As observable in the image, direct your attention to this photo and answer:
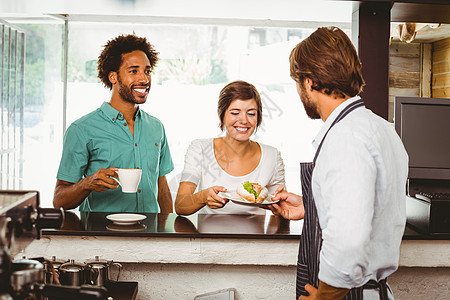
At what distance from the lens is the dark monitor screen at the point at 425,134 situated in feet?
8.38

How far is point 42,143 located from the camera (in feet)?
18.0

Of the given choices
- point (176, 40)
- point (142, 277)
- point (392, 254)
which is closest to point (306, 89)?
point (392, 254)

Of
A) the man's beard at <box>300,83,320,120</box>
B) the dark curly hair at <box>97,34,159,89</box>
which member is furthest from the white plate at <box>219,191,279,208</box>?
the dark curly hair at <box>97,34,159,89</box>

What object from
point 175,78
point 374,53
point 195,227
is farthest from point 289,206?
point 175,78

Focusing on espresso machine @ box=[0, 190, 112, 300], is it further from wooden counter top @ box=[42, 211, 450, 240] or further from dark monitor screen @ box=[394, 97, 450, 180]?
dark monitor screen @ box=[394, 97, 450, 180]

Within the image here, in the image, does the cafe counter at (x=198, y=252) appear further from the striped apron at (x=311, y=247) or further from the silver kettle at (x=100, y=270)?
the striped apron at (x=311, y=247)

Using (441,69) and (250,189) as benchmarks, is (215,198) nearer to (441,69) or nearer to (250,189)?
(250,189)

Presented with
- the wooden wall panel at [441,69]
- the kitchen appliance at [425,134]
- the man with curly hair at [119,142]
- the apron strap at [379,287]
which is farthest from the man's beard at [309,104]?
the wooden wall panel at [441,69]

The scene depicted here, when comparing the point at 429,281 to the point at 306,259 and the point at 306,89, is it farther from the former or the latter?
the point at 306,89

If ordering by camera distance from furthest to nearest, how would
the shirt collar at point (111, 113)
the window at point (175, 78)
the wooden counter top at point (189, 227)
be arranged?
the window at point (175, 78)
the shirt collar at point (111, 113)
the wooden counter top at point (189, 227)

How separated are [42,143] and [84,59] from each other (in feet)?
3.41

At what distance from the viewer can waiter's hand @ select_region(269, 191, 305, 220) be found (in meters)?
2.32

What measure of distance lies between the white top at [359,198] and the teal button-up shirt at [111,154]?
1540mm

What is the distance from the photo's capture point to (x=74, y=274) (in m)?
1.72
